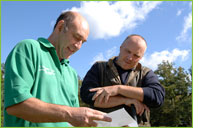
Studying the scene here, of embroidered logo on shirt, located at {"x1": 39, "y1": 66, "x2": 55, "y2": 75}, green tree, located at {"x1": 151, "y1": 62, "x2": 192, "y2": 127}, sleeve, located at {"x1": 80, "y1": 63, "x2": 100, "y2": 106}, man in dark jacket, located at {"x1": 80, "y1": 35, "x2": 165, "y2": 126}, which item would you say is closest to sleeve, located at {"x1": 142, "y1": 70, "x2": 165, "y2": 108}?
man in dark jacket, located at {"x1": 80, "y1": 35, "x2": 165, "y2": 126}

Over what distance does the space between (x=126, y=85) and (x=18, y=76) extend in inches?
58.8

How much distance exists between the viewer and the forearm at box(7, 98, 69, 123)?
1.88 meters

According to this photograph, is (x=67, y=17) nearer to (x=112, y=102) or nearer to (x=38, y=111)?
(x=112, y=102)

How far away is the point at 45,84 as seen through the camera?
88.5 inches

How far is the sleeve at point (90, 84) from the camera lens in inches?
114

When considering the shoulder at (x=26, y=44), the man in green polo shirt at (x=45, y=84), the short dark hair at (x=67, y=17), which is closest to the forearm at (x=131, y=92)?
the man in green polo shirt at (x=45, y=84)

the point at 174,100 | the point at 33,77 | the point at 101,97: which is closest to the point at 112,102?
the point at 101,97

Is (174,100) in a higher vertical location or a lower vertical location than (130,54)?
lower

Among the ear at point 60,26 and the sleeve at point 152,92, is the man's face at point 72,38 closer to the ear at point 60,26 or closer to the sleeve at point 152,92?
the ear at point 60,26

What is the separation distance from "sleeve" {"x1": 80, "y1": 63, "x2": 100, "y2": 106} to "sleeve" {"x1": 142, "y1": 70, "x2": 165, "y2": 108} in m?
0.64

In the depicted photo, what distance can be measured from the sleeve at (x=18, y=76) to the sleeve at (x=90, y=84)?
95 cm

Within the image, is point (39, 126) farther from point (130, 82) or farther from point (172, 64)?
point (172, 64)

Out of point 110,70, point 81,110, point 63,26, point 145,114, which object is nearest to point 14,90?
point 81,110

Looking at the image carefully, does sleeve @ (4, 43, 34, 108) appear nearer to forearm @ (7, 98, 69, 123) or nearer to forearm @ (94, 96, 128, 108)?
forearm @ (7, 98, 69, 123)
